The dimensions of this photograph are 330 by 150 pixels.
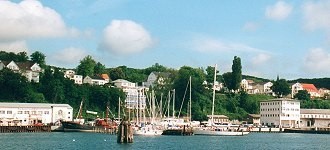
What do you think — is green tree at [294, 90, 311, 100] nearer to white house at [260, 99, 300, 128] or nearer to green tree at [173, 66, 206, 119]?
white house at [260, 99, 300, 128]

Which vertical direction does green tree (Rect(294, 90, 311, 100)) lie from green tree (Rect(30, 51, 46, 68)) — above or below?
below

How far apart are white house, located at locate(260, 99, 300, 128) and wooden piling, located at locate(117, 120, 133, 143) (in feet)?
314

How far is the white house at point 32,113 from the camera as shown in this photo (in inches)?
4953

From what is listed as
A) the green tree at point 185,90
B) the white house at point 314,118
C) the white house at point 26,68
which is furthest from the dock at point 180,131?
the white house at point 314,118

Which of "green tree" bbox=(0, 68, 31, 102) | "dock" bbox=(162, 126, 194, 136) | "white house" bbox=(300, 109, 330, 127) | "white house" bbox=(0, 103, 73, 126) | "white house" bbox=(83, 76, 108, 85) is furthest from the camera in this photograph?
"white house" bbox=(83, 76, 108, 85)

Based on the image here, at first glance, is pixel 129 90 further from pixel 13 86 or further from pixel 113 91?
pixel 13 86

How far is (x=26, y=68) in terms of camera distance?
157m

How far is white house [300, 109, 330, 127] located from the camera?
167750 mm

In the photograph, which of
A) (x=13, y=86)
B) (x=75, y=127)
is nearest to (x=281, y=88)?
(x=75, y=127)

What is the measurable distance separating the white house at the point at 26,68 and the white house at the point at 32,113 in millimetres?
22390

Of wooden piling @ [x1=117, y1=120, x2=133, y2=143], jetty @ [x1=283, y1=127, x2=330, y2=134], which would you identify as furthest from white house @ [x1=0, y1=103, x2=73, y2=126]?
jetty @ [x1=283, y1=127, x2=330, y2=134]

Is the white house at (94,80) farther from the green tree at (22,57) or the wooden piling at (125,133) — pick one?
the wooden piling at (125,133)

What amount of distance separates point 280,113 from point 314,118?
499 inches

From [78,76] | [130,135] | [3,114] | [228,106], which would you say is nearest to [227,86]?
[228,106]
